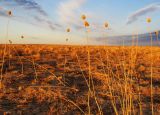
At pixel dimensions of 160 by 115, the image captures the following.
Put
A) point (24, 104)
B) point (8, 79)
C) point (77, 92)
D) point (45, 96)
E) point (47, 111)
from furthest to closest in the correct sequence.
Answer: point (8, 79)
point (77, 92)
point (45, 96)
point (24, 104)
point (47, 111)

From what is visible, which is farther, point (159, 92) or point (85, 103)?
point (159, 92)

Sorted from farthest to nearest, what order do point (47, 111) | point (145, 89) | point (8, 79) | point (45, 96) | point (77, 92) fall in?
point (8, 79) < point (145, 89) < point (77, 92) < point (45, 96) < point (47, 111)

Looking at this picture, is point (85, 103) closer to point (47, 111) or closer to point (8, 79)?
point (47, 111)

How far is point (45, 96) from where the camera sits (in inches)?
211

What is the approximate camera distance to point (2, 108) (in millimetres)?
4730

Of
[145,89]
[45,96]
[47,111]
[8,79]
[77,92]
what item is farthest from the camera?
[8,79]

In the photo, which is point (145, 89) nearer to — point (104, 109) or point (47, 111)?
point (104, 109)

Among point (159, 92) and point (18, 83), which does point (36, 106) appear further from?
point (159, 92)

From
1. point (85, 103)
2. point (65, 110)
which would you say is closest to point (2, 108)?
point (65, 110)

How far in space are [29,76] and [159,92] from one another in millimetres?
3002

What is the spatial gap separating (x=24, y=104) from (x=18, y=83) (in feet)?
4.37

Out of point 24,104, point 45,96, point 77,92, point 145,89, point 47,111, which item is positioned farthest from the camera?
point 145,89

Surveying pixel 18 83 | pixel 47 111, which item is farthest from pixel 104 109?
pixel 18 83

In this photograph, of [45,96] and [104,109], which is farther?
[45,96]
